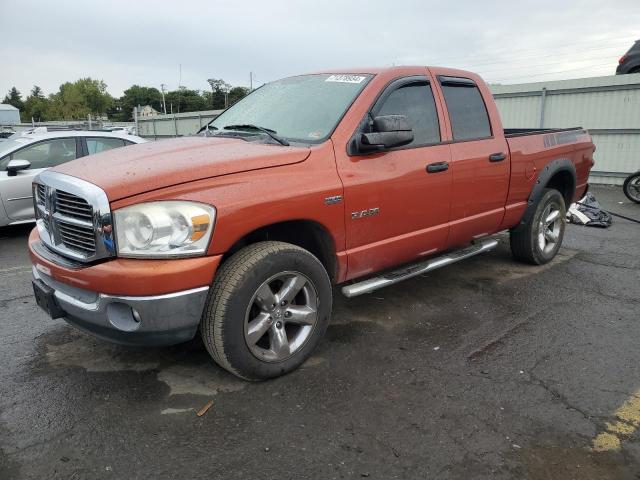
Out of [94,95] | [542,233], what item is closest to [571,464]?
[542,233]

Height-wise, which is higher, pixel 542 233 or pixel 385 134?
pixel 385 134

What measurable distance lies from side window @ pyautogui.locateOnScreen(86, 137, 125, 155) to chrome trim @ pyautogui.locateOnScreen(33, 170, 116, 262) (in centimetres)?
480

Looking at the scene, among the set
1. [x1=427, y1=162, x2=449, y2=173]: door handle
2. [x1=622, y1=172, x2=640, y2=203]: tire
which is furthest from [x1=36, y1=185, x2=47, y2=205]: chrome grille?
[x1=622, y1=172, x2=640, y2=203]: tire

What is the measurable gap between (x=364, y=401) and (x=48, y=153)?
6643mm

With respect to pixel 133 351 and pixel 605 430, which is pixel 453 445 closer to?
pixel 605 430

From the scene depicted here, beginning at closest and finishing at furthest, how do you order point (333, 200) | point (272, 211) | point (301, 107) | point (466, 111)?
point (272, 211)
point (333, 200)
point (301, 107)
point (466, 111)

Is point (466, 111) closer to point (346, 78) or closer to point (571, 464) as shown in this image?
point (346, 78)

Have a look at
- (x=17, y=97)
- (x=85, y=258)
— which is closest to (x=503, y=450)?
(x=85, y=258)

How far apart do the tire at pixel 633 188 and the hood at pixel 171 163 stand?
869cm

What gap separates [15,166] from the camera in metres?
6.88

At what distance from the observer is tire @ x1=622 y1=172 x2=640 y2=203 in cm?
950

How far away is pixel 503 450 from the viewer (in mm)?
2494

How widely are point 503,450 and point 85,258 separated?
94.8 inches

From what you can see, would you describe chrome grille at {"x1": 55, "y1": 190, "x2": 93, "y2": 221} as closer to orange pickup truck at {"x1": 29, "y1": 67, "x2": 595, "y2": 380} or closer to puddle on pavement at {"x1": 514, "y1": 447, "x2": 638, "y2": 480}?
orange pickup truck at {"x1": 29, "y1": 67, "x2": 595, "y2": 380}
